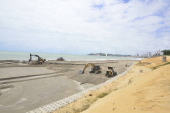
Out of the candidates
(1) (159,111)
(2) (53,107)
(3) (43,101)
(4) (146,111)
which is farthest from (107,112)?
(3) (43,101)

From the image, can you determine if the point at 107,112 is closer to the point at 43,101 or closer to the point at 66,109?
the point at 66,109

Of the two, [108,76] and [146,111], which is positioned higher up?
[146,111]

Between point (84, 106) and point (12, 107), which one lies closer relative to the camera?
point (84, 106)

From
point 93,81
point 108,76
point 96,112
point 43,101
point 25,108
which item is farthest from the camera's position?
point 108,76

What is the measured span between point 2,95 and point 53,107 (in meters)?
6.27

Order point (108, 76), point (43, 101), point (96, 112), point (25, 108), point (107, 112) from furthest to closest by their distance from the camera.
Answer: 1. point (108, 76)
2. point (43, 101)
3. point (25, 108)
4. point (96, 112)
5. point (107, 112)

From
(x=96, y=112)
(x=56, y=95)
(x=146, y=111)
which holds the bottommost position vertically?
(x=56, y=95)

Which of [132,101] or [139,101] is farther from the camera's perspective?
[132,101]

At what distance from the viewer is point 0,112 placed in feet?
24.4

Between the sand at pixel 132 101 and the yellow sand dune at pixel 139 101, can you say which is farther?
the sand at pixel 132 101

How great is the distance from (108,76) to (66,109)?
1268 centimetres

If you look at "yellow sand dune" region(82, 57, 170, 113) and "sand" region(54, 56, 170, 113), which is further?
"sand" region(54, 56, 170, 113)

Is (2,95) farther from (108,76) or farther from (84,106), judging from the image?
(108,76)

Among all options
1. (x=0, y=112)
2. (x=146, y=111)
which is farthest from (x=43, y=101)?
(x=146, y=111)
